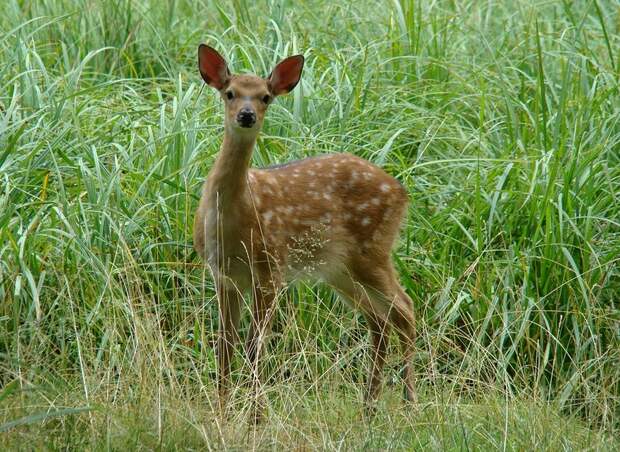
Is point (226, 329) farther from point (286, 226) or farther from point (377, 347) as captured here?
point (377, 347)

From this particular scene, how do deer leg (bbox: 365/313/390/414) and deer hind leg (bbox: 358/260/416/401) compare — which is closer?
deer leg (bbox: 365/313/390/414)

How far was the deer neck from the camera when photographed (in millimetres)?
5477

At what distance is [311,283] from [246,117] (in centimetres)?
106

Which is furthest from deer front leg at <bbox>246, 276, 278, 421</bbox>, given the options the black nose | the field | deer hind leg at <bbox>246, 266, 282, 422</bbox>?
the black nose

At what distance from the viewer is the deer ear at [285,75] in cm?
562

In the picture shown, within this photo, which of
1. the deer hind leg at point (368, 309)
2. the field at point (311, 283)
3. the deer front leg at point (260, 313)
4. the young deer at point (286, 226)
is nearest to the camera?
the field at point (311, 283)

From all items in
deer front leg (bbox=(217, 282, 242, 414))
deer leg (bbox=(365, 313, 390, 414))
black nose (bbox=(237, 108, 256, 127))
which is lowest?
deer leg (bbox=(365, 313, 390, 414))

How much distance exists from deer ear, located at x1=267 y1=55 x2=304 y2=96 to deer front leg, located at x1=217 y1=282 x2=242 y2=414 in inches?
33.8

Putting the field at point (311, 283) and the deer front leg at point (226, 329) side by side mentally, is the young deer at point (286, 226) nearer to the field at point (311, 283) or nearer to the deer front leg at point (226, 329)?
the deer front leg at point (226, 329)

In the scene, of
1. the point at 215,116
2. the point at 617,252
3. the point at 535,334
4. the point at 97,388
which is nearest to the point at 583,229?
the point at 617,252

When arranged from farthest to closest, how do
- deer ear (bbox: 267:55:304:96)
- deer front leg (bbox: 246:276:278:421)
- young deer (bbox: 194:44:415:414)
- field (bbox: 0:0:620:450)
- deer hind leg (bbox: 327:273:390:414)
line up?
deer hind leg (bbox: 327:273:390:414) < deer ear (bbox: 267:55:304:96) < young deer (bbox: 194:44:415:414) < deer front leg (bbox: 246:276:278:421) < field (bbox: 0:0:620:450)

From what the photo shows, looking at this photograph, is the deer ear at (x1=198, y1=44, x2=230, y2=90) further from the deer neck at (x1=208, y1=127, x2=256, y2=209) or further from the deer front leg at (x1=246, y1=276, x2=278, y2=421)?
the deer front leg at (x1=246, y1=276, x2=278, y2=421)

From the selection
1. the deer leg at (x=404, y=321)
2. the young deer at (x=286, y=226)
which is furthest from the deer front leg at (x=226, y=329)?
the deer leg at (x=404, y=321)

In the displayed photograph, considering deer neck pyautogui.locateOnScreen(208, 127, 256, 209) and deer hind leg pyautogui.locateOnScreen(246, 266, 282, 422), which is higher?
deer neck pyautogui.locateOnScreen(208, 127, 256, 209)
